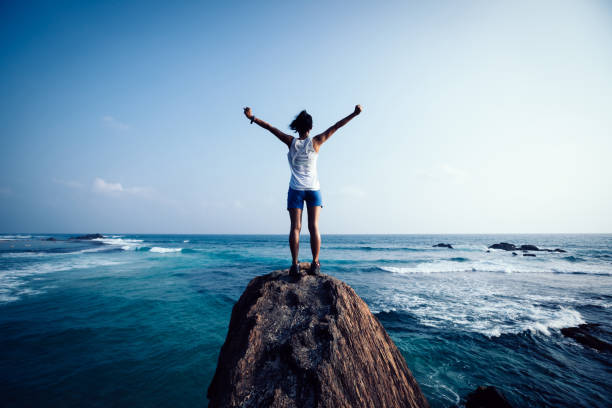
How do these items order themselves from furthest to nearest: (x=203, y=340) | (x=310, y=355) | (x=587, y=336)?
(x=587, y=336) → (x=203, y=340) → (x=310, y=355)

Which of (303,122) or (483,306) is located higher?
(303,122)

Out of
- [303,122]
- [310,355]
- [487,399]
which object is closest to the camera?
[310,355]

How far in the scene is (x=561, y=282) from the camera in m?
15.9

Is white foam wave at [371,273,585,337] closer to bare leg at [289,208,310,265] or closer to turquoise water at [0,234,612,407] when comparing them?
turquoise water at [0,234,612,407]

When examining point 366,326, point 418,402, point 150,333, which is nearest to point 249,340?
point 366,326

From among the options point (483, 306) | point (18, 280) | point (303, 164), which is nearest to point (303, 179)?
point (303, 164)

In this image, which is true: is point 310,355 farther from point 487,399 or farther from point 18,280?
point 18,280

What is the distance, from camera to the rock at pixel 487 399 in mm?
4180

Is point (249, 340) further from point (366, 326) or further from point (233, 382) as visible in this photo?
point (366, 326)

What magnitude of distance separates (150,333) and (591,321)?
15440mm

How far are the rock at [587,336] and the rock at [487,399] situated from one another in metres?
5.33

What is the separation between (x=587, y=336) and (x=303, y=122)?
35.4ft

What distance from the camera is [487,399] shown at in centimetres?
429

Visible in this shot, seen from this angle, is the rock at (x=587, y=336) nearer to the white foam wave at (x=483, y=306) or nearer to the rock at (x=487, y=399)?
the white foam wave at (x=483, y=306)
